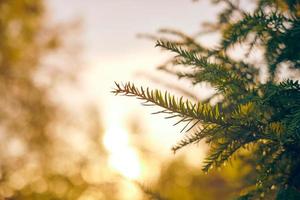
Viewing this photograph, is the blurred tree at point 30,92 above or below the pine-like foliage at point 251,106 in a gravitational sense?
above

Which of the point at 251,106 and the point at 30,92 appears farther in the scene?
the point at 30,92

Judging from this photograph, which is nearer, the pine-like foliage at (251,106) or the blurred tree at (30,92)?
the pine-like foliage at (251,106)

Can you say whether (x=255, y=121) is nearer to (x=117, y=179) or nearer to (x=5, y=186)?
(x=117, y=179)

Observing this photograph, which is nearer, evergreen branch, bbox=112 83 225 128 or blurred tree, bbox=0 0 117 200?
evergreen branch, bbox=112 83 225 128

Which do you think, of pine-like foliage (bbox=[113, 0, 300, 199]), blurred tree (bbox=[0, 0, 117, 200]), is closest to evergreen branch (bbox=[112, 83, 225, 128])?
pine-like foliage (bbox=[113, 0, 300, 199])

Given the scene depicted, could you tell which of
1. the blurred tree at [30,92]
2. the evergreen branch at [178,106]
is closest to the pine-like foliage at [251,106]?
the evergreen branch at [178,106]

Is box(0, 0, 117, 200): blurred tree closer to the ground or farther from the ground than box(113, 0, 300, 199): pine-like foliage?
farther from the ground

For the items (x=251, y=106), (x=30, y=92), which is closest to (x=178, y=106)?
(x=251, y=106)

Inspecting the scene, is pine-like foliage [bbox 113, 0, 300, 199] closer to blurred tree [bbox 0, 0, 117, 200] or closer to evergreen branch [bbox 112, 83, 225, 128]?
evergreen branch [bbox 112, 83, 225, 128]

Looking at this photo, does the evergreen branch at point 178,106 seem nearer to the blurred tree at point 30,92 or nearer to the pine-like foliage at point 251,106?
the pine-like foliage at point 251,106

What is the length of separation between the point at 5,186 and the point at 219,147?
5.75 feet

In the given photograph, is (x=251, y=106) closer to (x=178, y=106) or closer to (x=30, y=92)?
(x=178, y=106)

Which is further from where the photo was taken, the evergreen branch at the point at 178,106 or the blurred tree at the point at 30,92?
the blurred tree at the point at 30,92

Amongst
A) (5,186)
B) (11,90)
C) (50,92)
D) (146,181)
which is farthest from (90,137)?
(146,181)
